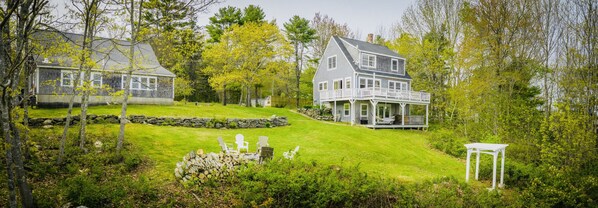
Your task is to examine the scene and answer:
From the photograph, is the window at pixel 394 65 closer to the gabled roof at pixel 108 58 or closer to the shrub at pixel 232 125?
the shrub at pixel 232 125

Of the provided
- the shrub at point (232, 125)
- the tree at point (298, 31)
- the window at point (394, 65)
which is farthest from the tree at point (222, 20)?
the shrub at point (232, 125)

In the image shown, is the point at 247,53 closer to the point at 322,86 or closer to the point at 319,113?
the point at 322,86

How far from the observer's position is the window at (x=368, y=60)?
95.0 ft

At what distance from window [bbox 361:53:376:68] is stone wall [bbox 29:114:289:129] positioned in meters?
10.6

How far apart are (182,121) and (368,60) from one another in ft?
55.9

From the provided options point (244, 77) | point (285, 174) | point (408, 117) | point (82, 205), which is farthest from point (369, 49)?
point (82, 205)

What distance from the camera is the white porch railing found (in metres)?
25.8

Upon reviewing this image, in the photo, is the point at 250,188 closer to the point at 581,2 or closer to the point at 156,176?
the point at 156,176

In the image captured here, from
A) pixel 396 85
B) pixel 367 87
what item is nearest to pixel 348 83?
pixel 367 87

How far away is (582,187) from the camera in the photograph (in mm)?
10117

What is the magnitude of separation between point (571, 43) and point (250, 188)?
46.5 feet

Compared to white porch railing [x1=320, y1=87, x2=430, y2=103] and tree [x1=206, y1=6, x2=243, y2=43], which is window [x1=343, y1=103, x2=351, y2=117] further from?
tree [x1=206, y1=6, x2=243, y2=43]

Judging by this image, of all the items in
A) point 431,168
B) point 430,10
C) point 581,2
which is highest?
point 430,10

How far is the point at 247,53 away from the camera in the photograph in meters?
30.5
